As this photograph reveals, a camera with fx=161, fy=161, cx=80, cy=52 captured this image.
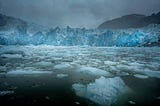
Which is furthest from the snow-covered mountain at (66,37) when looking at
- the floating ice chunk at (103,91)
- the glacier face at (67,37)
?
the floating ice chunk at (103,91)

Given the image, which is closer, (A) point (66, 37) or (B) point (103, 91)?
(B) point (103, 91)

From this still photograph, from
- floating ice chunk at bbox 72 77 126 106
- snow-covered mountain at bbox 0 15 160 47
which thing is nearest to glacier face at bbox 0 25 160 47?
snow-covered mountain at bbox 0 15 160 47

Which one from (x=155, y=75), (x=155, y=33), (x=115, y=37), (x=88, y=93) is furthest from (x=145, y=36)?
(x=88, y=93)

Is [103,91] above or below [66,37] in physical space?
below

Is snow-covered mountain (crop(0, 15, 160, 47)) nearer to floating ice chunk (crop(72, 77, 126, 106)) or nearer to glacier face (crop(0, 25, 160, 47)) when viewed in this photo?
glacier face (crop(0, 25, 160, 47))

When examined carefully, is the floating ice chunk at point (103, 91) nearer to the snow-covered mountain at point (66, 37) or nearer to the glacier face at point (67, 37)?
the snow-covered mountain at point (66, 37)

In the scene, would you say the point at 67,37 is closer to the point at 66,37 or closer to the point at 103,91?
the point at 66,37

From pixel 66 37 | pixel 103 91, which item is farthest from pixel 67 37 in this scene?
pixel 103 91

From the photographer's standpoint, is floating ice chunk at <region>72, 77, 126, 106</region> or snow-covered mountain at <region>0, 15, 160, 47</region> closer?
floating ice chunk at <region>72, 77, 126, 106</region>
